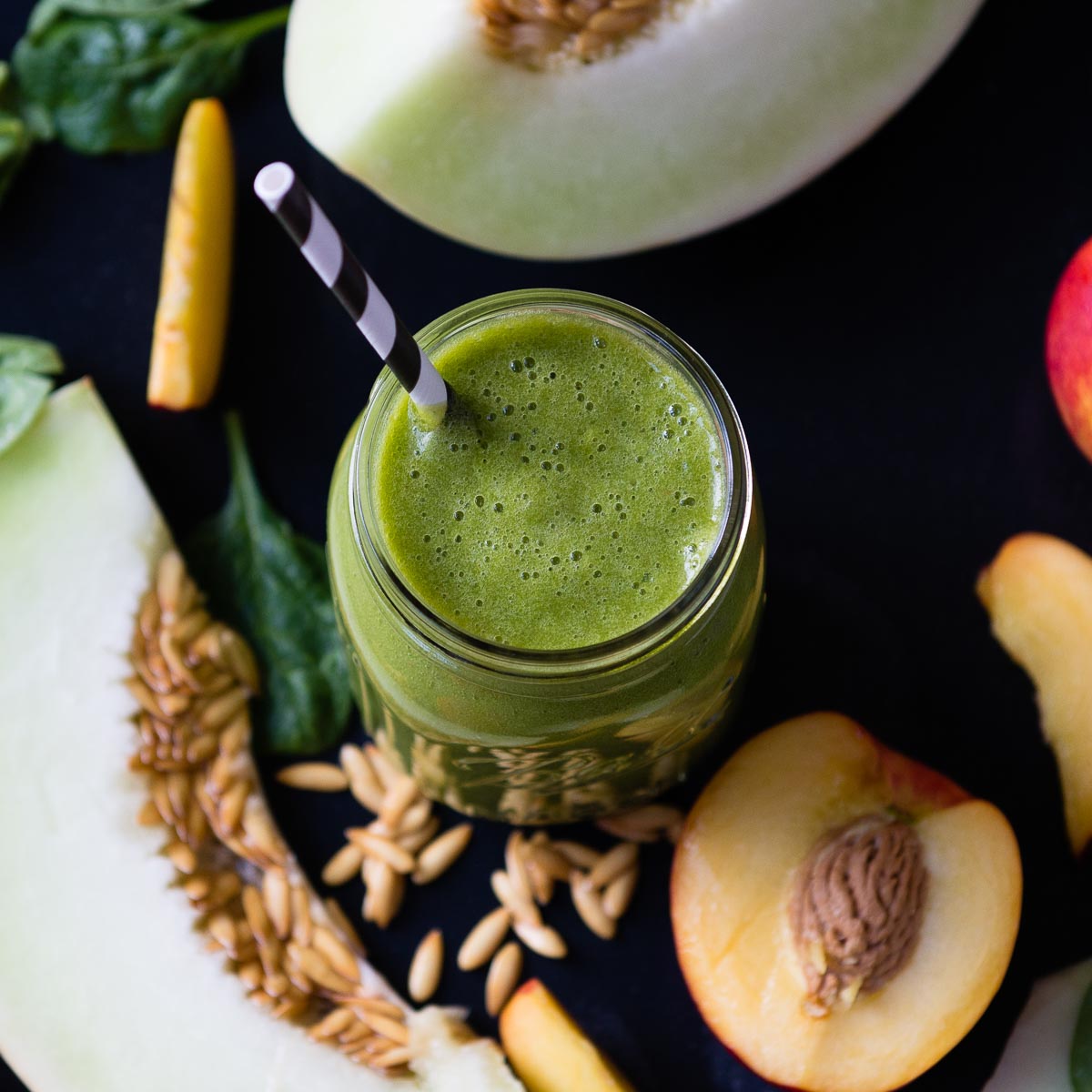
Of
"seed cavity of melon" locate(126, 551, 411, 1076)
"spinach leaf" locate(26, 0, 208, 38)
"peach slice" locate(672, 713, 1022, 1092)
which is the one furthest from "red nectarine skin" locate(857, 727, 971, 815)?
"spinach leaf" locate(26, 0, 208, 38)

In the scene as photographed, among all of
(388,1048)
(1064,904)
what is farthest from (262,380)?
(1064,904)

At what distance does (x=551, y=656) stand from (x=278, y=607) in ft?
1.36

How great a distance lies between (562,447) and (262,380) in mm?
413

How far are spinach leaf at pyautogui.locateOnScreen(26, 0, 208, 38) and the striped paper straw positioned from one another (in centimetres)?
53

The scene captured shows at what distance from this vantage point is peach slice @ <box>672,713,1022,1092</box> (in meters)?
0.88

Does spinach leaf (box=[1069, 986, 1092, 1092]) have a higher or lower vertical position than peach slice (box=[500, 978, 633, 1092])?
lower

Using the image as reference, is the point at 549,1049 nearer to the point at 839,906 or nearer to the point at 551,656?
the point at 839,906

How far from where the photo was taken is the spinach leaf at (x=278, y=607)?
3.32 ft

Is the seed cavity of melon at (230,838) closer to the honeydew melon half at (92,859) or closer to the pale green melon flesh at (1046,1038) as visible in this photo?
the honeydew melon half at (92,859)

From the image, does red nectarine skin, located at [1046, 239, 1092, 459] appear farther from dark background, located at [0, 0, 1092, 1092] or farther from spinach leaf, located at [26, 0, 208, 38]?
spinach leaf, located at [26, 0, 208, 38]

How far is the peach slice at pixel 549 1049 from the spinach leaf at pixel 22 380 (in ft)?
1.85

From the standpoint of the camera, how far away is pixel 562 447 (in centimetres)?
73

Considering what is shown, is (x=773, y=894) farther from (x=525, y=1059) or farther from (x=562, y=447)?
(x=562, y=447)

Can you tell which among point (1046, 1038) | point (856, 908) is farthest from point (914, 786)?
point (1046, 1038)
